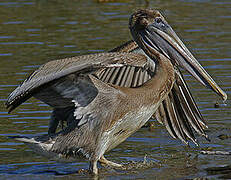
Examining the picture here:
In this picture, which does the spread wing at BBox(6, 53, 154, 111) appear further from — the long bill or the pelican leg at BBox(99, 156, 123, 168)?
the pelican leg at BBox(99, 156, 123, 168)

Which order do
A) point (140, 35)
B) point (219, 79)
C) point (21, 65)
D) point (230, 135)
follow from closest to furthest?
point (140, 35) → point (230, 135) → point (219, 79) → point (21, 65)

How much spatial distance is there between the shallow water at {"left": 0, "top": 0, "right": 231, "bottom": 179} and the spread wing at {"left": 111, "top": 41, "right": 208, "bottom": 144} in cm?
17

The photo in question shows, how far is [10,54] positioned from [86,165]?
5.38 meters

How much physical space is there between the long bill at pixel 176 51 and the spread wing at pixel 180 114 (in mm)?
749

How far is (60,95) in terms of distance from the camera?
23.8 feet

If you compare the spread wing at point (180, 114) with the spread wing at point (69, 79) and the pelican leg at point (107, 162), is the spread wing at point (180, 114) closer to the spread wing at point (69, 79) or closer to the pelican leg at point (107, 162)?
the pelican leg at point (107, 162)

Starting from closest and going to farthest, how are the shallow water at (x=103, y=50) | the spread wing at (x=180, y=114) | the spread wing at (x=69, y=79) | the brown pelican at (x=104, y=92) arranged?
the spread wing at (x=69, y=79), the brown pelican at (x=104, y=92), the shallow water at (x=103, y=50), the spread wing at (x=180, y=114)

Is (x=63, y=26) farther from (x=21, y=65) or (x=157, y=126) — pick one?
(x=157, y=126)

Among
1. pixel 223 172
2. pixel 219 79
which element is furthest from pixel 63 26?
pixel 223 172

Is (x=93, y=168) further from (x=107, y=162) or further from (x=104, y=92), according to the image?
(x=104, y=92)

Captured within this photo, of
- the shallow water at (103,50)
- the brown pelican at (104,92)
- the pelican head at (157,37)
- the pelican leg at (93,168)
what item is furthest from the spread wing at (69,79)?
the shallow water at (103,50)

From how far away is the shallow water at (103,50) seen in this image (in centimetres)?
761

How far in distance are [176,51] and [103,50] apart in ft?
16.6

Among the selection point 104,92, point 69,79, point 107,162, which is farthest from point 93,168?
point 69,79
